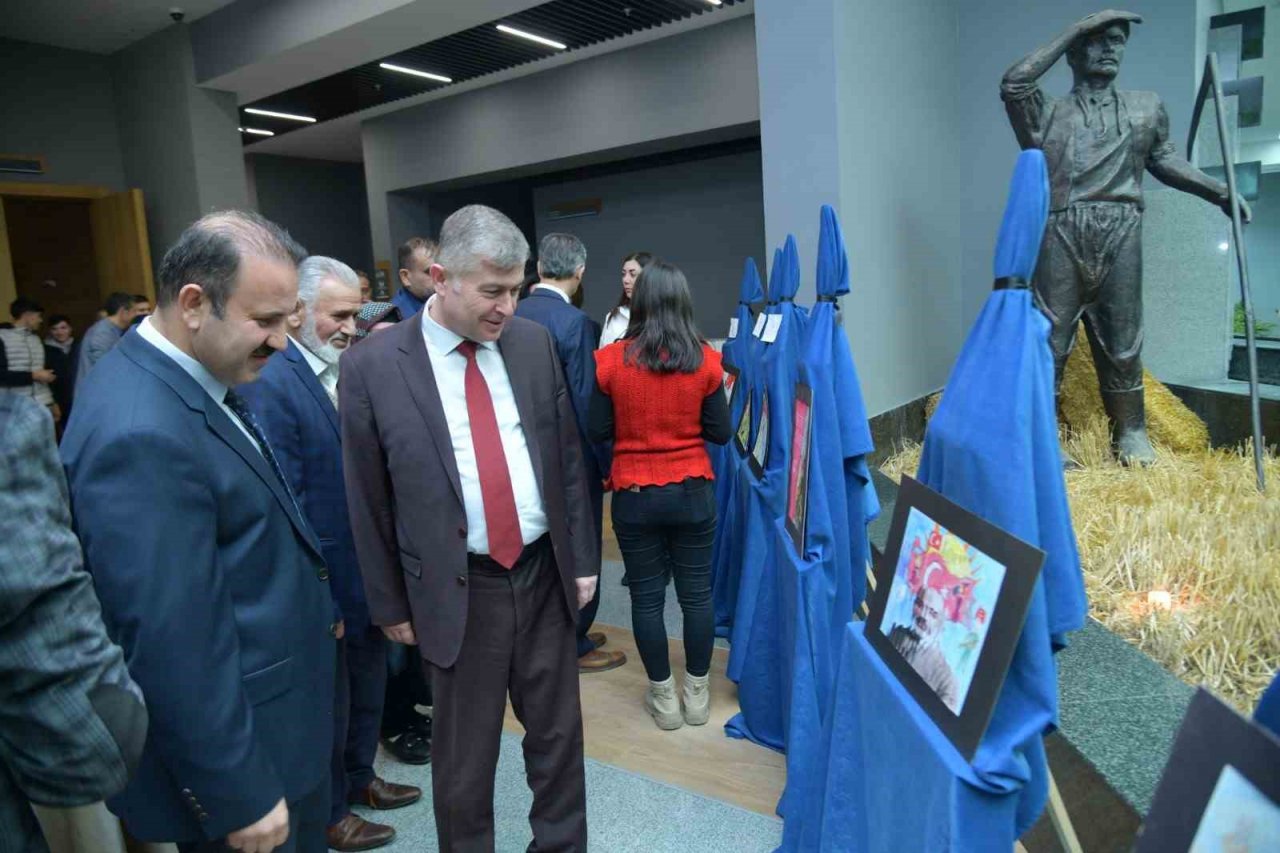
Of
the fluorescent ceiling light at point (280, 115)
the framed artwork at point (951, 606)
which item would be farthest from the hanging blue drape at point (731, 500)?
the fluorescent ceiling light at point (280, 115)

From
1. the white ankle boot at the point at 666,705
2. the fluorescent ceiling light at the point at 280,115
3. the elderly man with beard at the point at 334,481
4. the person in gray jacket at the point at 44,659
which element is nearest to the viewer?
the person in gray jacket at the point at 44,659

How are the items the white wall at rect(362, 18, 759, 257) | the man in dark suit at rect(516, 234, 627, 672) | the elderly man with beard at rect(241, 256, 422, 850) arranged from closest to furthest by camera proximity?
the elderly man with beard at rect(241, 256, 422, 850)
the man in dark suit at rect(516, 234, 627, 672)
the white wall at rect(362, 18, 759, 257)

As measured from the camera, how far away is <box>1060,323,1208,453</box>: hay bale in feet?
12.1

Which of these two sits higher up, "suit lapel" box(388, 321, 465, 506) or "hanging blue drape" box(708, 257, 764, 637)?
"suit lapel" box(388, 321, 465, 506)

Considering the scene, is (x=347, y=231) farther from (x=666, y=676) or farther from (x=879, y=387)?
(x=666, y=676)

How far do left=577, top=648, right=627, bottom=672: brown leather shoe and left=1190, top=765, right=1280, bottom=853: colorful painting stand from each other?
2553 millimetres

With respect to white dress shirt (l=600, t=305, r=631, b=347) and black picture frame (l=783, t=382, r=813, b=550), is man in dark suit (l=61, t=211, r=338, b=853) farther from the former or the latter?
white dress shirt (l=600, t=305, r=631, b=347)

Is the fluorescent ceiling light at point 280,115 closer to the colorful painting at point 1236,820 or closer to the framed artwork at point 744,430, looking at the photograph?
the framed artwork at point 744,430

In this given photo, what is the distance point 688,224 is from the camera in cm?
861

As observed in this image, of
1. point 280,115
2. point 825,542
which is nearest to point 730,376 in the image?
point 825,542

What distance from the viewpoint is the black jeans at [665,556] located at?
2.40 m

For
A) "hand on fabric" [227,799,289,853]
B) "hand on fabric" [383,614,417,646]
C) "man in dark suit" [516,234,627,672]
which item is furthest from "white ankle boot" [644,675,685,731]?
"hand on fabric" [227,799,289,853]

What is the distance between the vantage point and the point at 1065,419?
3973 mm

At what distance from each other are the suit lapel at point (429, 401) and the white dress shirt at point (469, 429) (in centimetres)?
2
